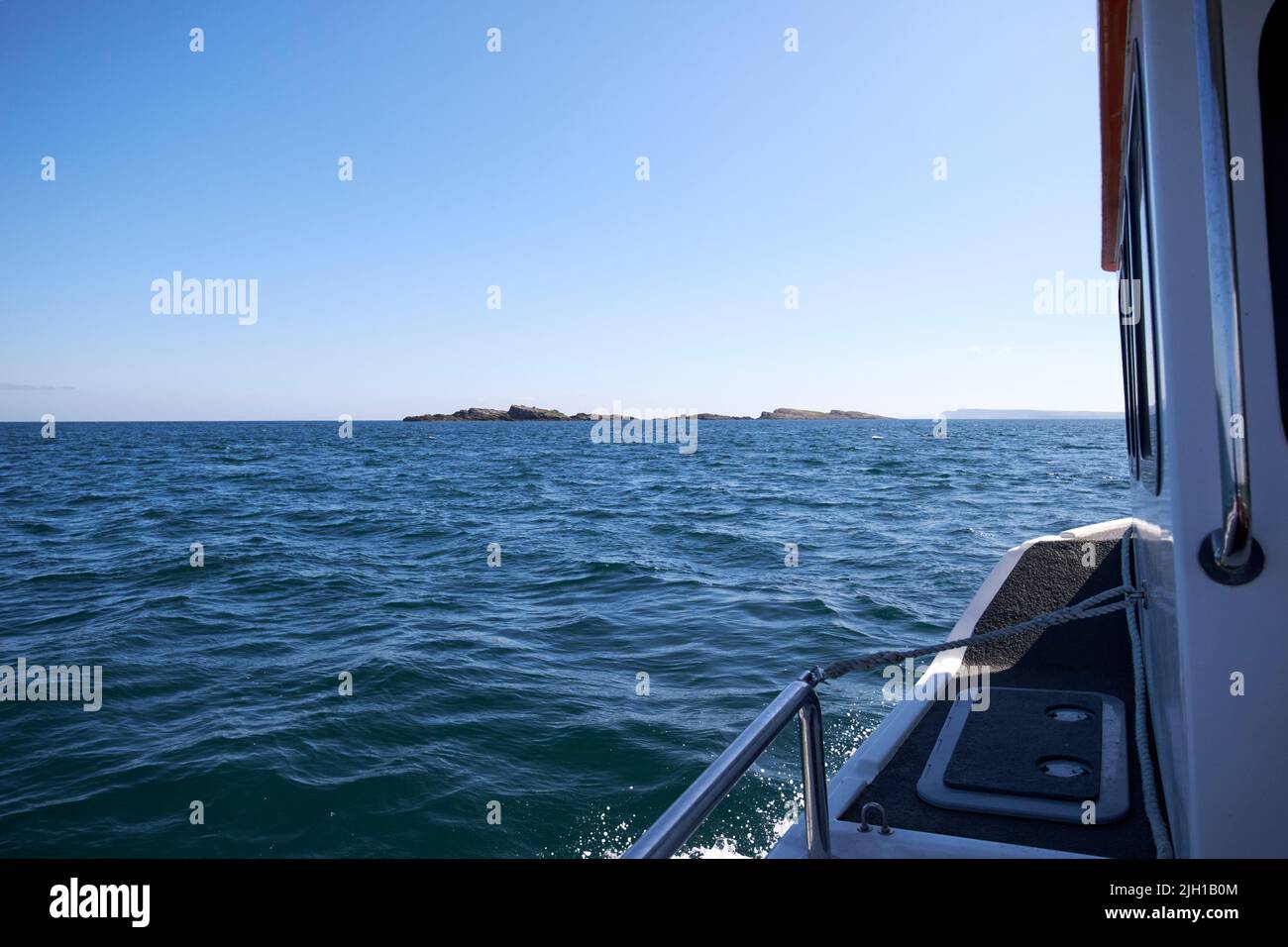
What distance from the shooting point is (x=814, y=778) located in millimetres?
2178

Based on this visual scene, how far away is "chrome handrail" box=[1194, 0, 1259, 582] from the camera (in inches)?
56.4

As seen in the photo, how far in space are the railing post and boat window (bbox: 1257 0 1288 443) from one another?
120 centimetres

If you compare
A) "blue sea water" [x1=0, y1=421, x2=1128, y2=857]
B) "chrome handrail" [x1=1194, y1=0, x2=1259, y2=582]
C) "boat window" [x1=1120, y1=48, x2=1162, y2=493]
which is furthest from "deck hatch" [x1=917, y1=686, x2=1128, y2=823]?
"chrome handrail" [x1=1194, y1=0, x2=1259, y2=582]

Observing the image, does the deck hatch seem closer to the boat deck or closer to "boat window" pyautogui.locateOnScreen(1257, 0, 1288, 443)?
the boat deck

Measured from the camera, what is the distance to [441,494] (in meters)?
27.7

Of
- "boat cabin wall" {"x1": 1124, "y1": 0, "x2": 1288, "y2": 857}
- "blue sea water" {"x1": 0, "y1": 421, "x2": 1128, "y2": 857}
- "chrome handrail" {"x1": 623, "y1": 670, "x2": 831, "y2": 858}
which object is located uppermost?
"boat cabin wall" {"x1": 1124, "y1": 0, "x2": 1288, "y2": 857}

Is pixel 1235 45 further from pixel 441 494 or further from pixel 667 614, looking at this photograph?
pixel 441 494

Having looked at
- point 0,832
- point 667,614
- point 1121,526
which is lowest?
point 0,832

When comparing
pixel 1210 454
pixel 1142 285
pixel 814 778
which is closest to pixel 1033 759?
pixel 814 778

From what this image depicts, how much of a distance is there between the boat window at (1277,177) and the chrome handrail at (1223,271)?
26 cm

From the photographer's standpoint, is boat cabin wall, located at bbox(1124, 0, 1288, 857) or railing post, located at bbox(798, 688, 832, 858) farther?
railing post, located at bbox(798, 688, 832, 858)

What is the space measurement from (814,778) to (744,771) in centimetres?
71
